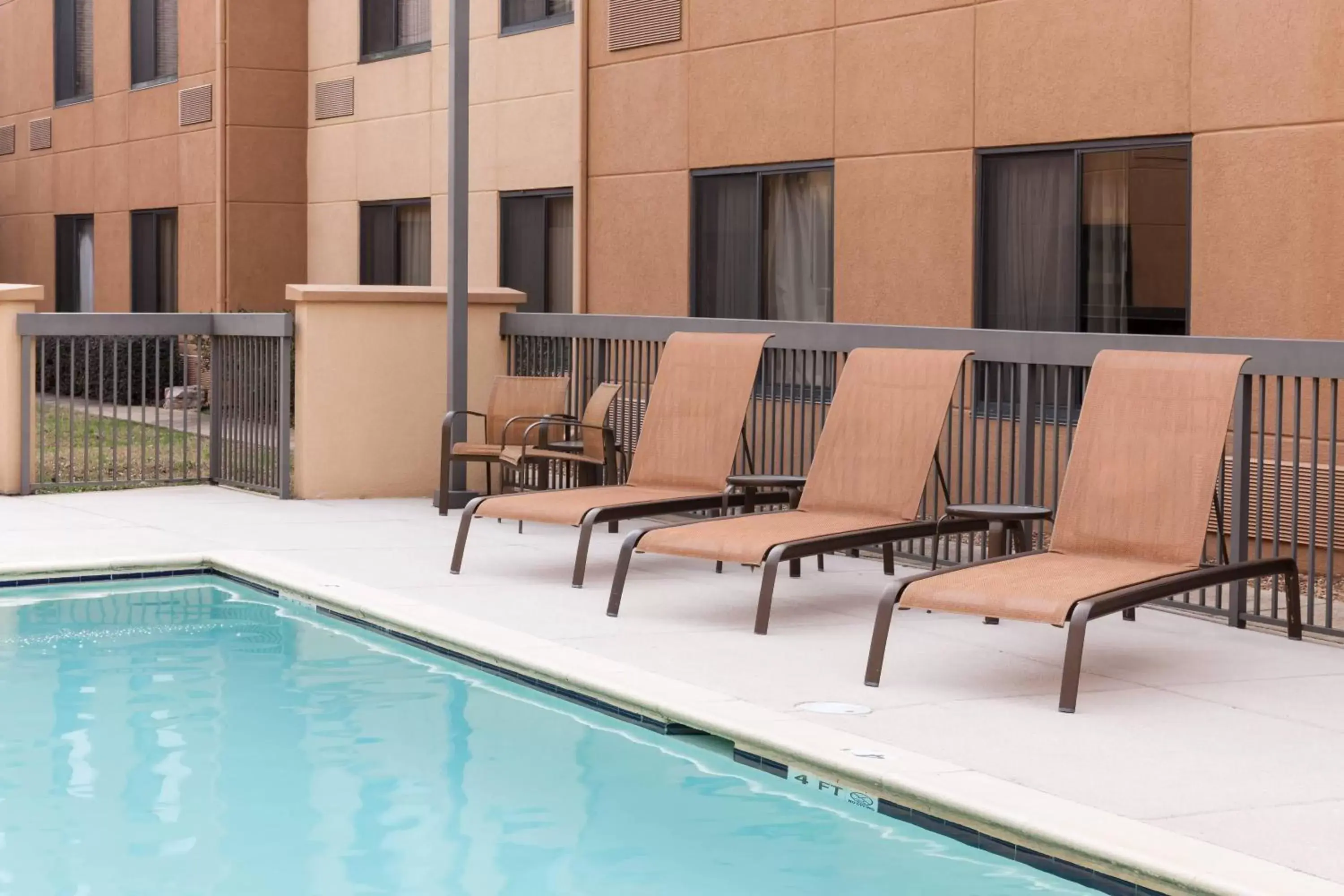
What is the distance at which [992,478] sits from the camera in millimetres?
11477

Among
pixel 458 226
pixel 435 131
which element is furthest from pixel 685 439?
pixel 435 131

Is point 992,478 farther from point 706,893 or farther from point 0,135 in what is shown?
point 0,135

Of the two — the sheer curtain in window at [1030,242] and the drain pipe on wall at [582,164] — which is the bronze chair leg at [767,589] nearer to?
the sheer curtain in window at [1030,242]

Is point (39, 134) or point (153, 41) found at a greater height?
point (153, 41)

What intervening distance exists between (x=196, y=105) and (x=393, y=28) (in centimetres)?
414

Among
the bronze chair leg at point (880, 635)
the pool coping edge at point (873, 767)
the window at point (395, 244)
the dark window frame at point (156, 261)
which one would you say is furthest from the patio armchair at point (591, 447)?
the dark window frame at point (156, 261)

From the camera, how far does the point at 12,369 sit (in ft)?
42.2

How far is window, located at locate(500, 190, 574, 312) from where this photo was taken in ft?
57.2

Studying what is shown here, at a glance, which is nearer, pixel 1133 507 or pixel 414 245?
pixel 1133 507

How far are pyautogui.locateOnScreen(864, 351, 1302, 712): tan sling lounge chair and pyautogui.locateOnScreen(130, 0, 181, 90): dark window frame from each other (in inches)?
748

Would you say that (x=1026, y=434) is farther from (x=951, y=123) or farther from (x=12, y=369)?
(x=12, y=369)

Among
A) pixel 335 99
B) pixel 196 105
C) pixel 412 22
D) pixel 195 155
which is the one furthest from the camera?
pixel 195 155

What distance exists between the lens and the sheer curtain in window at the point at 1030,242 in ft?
39.5

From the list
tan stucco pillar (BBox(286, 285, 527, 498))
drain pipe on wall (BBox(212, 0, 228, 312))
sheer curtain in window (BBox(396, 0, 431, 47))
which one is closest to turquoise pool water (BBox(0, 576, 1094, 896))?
tan stucco pillar (BBox(286, 285, 527, 498))
